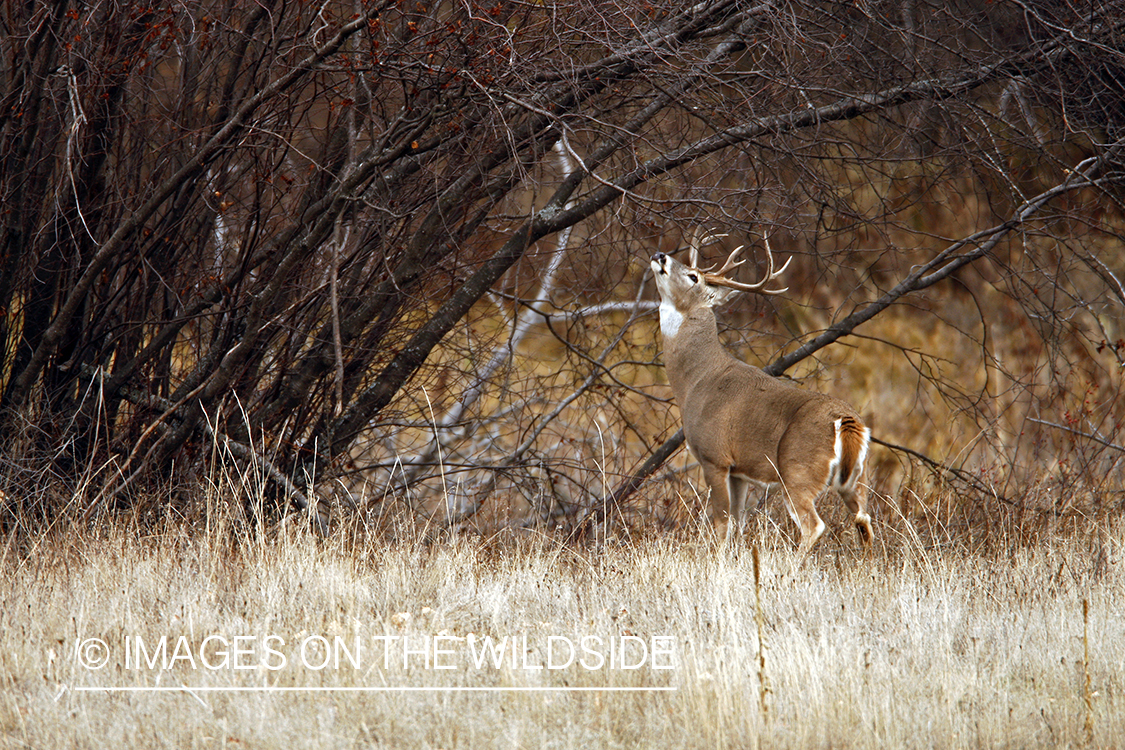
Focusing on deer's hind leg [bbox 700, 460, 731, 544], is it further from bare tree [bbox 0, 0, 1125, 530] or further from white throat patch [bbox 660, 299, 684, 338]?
white throat patch [bbox 660, 299, 684, 338]

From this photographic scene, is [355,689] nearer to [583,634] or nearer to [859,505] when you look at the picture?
[583,634]

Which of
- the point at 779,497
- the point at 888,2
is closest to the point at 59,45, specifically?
the point at 888,2

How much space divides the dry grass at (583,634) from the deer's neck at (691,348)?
4.23 feet

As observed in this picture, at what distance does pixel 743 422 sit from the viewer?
238 inches

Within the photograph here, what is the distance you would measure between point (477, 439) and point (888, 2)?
4407 mm

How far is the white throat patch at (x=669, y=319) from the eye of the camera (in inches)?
274

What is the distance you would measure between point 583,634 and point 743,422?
7.38ft

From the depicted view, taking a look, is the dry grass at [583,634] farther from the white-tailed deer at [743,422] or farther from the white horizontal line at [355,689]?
the white-tailed deer at [743,422]

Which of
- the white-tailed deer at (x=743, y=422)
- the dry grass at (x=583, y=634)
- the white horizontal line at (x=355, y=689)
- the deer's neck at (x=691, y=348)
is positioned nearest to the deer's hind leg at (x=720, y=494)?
the white-tailed deer at (x=743, y=422)

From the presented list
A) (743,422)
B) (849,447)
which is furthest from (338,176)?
(849,447)

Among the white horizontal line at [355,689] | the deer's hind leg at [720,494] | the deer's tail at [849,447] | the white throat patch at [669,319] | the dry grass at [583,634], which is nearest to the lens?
the dry grass at [583,634]

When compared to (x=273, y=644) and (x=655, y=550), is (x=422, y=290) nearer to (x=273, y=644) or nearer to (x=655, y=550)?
(x=655, y=550)

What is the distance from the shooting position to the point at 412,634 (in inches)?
159

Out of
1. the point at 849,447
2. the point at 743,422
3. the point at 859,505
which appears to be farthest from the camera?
the point at 743,422
